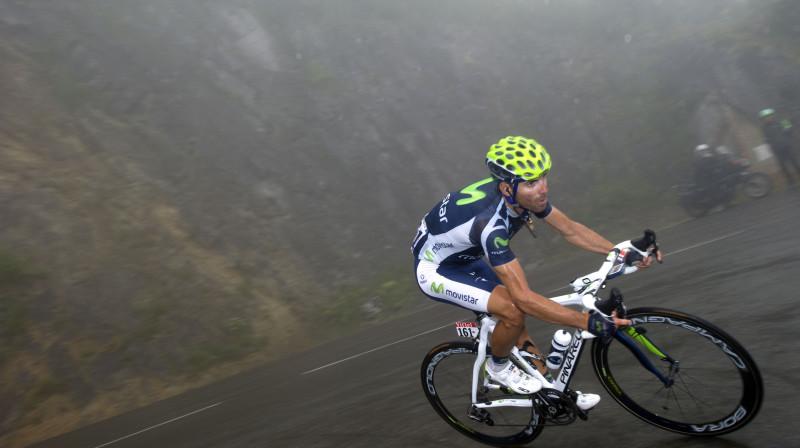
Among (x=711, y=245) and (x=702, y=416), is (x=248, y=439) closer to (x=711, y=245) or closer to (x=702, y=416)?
(x=702, y=416)

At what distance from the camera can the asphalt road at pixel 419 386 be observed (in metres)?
4.16

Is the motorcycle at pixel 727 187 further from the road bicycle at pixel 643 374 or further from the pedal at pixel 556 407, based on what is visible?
the pedal at pixel 556 407

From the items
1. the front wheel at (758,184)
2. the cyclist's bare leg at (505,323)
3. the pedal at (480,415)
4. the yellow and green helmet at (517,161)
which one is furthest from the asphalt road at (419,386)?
the front wheel at (758,184)

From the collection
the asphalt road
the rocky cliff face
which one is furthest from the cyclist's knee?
the rocky cliff face

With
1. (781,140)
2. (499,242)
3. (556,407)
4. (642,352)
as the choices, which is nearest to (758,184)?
(781,140)

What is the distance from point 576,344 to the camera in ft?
12.8

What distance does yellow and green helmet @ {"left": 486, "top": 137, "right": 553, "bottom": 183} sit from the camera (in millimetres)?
3770

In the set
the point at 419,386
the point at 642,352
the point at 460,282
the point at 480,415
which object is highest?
the point at 460,282

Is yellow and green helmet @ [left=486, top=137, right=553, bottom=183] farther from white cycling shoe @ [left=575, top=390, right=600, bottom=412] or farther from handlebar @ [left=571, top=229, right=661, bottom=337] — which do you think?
white cycling shoe @ [left=575, top=390, right=600, bottom=412]

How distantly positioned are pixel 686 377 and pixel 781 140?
14262mm

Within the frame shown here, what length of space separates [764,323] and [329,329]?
28.3 feet

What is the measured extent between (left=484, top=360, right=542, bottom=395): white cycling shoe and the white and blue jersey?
467 millimetres

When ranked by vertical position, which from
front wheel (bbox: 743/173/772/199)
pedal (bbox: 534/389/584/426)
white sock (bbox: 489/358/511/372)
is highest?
white sock (bbox: 489/358/511/372)

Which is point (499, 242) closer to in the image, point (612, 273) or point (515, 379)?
point (612, 273)
